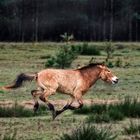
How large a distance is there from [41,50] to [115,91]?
20827mm

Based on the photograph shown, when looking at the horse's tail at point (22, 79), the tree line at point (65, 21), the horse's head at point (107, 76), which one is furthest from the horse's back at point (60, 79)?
the tree line at point (65, 21)

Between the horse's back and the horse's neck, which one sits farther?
the horse's neck

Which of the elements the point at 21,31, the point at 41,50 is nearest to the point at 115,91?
the point at 41,50

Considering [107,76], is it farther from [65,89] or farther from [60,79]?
[60,79]

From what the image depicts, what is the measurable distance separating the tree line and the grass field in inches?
302

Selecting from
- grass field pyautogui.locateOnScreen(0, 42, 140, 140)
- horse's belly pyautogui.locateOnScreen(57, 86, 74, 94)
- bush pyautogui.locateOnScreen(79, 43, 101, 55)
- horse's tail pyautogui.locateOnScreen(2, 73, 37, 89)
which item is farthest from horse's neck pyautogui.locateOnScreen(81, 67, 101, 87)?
bush pyautogui.locateOnScreen(79, 43, 101, 55)

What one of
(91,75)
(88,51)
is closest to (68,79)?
(91,75)

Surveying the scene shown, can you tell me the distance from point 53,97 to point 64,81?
3999mm

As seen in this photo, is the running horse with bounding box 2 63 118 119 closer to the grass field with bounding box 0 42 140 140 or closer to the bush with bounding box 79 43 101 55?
the grass field with bounding box 0 42 140 140

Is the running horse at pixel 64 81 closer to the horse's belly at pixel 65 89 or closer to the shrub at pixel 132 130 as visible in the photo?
the horse's belly at pixel 65 89

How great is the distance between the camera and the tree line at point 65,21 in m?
53.8

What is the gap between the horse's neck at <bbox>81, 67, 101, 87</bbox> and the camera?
55.6 ft

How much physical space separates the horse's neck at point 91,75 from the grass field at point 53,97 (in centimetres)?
83

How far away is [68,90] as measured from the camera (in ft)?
54.4
